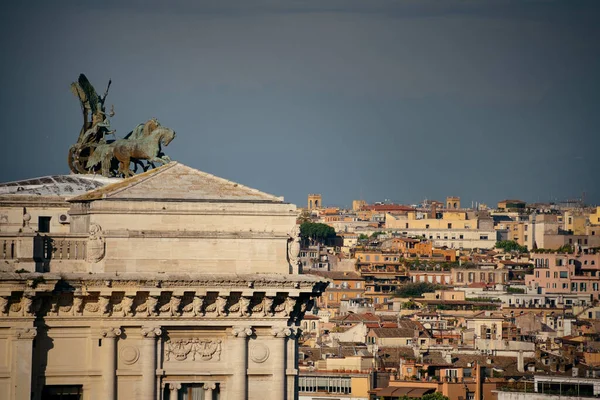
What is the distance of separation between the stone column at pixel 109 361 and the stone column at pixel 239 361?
1723mm

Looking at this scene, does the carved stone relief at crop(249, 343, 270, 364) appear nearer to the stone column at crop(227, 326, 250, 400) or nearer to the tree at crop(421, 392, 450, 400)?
the stone column at crop(227, 326, 250, 400)

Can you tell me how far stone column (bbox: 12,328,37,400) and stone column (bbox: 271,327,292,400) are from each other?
3549 mm

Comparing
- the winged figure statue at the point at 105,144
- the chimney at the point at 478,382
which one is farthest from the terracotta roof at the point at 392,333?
the winged figure statue at the point at 105,144

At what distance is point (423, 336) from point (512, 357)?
2015cm

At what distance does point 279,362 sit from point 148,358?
195 centimetres

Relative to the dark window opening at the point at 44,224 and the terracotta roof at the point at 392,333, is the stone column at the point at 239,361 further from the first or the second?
the terracotta roof at the point at 392,333

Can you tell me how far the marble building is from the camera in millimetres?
31734

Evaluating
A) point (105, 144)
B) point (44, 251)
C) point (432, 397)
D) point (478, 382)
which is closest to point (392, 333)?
point (478, 382)

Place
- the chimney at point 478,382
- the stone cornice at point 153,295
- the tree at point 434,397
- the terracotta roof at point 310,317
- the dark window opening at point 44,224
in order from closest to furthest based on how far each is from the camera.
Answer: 1. the stone cornice at point 153,295
2. the dark window opening at point 44,224
3. the tree at point 434,397
4. the chimney at point 478,382
5. the terracotta roof at point 310,317

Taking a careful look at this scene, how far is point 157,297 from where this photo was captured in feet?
105

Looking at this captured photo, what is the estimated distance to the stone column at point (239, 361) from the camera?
32469mm

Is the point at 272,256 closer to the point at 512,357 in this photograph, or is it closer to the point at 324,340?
the point at 512,357

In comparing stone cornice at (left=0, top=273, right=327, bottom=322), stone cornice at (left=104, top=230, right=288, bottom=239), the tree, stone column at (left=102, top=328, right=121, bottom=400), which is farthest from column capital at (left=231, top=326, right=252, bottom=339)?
the tree

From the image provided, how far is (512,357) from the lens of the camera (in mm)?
142000
